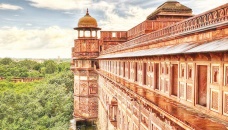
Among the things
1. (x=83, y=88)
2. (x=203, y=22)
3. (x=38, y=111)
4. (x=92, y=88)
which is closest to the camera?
(x=203, y=22)

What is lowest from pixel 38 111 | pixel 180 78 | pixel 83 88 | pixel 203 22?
pixel 38 111

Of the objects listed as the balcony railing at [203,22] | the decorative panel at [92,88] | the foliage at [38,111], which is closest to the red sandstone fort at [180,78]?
the balcony railing at [203,22]

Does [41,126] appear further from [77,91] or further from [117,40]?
[117,40]

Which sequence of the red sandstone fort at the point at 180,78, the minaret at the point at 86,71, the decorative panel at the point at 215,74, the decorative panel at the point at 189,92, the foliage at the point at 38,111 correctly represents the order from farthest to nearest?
the foliage at the point at 38,111 < the minaret at the point at 86,71 < the decorative panel at the point at 189,92 < the decorative panel at the point at 215,74 < the red sandstone fort at the point at 180,78

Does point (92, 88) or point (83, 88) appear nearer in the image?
point (92, 88)

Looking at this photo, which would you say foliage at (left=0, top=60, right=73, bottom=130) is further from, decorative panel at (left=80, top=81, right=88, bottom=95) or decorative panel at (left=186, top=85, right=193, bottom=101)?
decorative panel at (left=186, top=85, right=193, bottom=101)

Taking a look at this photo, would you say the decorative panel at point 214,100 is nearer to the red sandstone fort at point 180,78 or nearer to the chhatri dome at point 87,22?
the red sandstone fort at point 180,78

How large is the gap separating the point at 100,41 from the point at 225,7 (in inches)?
1098

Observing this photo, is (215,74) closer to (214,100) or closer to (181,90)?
(214,100)

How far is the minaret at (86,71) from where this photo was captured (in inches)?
1232

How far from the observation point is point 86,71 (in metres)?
31.7

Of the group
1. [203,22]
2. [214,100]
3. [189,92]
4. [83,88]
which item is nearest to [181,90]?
[189,92]

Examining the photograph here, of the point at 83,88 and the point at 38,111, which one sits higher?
the point at 83,88

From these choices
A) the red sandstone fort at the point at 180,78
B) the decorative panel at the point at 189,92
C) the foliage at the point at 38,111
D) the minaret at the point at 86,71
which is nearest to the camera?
the red sandstone fort at the point at 180,78
